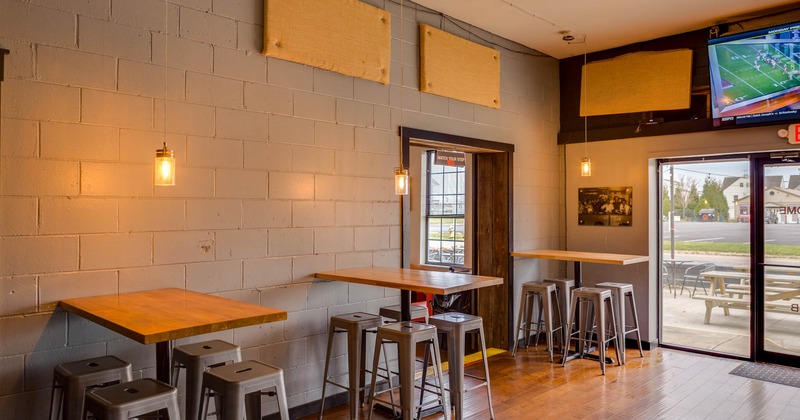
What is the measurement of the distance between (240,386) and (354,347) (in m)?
1.25

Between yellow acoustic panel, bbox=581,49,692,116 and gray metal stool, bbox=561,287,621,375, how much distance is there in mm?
1935

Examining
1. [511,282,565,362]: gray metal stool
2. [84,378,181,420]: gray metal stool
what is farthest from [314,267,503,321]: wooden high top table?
[511,282,565,362]: gray metal stool

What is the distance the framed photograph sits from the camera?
5.57 m

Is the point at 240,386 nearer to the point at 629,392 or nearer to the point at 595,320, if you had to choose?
the point at 629,392

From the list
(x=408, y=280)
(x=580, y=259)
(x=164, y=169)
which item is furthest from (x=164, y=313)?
(x=580, y=259)

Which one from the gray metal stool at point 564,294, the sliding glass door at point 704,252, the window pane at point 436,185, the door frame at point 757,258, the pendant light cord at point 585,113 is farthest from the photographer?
the window pane at point 436,185

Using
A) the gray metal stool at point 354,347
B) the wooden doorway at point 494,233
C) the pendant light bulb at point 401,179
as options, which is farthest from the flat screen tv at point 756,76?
the gray metal stool at point 354,347

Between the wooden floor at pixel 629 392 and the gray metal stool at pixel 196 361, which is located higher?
the gray metal stool at pixel 196 361

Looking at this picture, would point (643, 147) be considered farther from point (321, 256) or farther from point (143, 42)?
point (143, 42)

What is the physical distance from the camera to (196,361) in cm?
267

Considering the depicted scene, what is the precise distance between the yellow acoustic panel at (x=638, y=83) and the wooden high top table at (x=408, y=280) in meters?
3.08

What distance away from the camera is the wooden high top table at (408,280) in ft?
9.95

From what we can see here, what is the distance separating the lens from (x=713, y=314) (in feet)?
17.3

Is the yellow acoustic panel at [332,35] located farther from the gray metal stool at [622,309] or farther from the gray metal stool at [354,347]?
the gray metal stool at [622,309]
